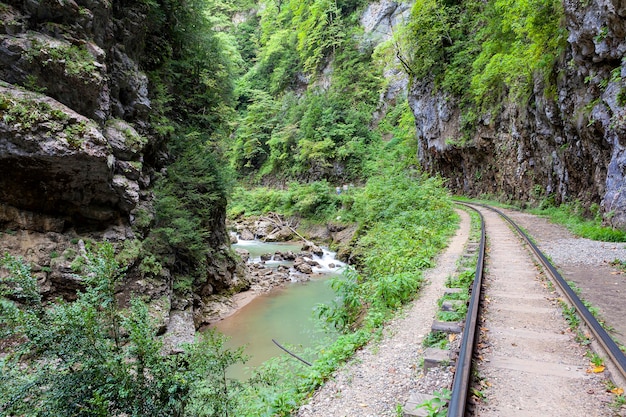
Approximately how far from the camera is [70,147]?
755cm

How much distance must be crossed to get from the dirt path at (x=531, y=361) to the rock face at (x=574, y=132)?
20.9ft

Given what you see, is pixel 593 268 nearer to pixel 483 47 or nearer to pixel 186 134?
pixel 186 134

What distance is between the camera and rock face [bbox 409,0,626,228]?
30.2ft

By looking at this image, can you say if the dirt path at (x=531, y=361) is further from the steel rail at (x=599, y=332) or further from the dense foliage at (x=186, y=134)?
the dense foliage at (x=186, y=134)

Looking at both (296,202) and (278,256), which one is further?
(296,202)

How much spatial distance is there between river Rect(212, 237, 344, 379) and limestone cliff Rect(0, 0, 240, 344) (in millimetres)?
2074

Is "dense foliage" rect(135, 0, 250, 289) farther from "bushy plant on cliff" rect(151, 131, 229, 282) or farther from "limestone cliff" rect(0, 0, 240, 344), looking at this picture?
"limestone cliff" rect(0, 0, 240, 344)

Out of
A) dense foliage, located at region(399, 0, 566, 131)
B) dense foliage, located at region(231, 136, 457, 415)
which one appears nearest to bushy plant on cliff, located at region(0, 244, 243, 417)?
dense foliage, located at region(231, 136, 457, 415)

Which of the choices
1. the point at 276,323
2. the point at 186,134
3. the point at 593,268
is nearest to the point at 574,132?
the point at 593,268

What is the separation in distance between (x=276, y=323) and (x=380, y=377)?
321 inches

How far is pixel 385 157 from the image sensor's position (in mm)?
32906

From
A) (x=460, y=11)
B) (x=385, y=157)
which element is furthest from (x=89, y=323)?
(x=385, y=157)

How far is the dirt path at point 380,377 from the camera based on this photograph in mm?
3652

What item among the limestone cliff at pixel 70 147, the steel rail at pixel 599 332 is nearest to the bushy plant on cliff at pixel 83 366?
the limestone cliff at pixel 70 147
